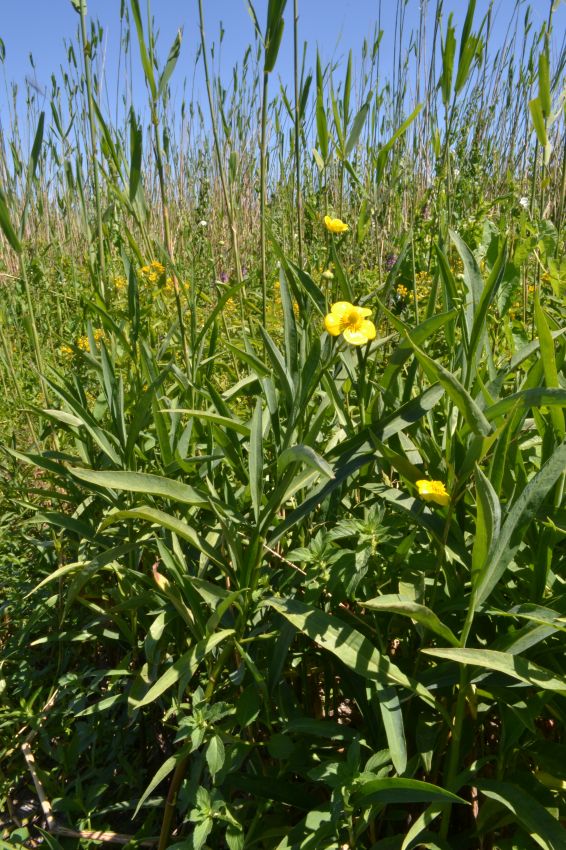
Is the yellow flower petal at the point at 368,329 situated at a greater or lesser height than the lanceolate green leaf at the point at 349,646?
greater

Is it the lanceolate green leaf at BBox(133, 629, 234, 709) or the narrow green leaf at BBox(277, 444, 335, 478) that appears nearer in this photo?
the narrow green leaf at BBox(277, 444, 335, 478)

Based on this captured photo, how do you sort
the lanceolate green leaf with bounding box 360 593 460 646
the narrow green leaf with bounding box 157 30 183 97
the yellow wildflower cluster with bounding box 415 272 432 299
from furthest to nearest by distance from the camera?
1. the yellow wildflower cluster with bounding box 415 272 432 299
2. the narrow green leaf with bounding box 157 30 183 97
3. the lanceolate green leaf with bounding box 360 593 460 646

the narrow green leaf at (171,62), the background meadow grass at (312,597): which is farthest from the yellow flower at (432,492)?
the narrow green leaf at (171,62)

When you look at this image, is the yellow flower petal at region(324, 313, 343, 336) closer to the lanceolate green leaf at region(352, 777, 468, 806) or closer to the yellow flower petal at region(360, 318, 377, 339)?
the yellow flower petal at region(360, 318, 377, 339)

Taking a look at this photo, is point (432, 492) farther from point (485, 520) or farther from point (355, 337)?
point (355, 337)

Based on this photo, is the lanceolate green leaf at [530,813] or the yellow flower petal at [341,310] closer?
the lanceolate green leaf at [530,813]

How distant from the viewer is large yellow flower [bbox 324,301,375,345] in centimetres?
79

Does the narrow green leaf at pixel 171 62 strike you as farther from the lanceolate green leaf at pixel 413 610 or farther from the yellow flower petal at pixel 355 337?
the lanceolate green leaf at pixel 413 610

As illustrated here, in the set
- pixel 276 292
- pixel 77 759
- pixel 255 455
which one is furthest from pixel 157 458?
pixel 276 292

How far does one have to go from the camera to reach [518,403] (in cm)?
73

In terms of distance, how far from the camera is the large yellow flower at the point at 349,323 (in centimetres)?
79

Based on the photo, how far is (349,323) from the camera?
81 centimetres

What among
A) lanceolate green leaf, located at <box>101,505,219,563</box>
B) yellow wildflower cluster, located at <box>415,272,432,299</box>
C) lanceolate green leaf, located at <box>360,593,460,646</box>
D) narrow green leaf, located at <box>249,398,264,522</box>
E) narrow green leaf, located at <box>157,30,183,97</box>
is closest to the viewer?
lanceolate green leaf, located at <box>360,593,460,646</box>

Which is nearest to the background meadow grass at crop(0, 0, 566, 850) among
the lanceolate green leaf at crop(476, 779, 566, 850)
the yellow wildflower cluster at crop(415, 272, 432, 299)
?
the lanceolate green leaf at crop(476, 779, 566, 850)
